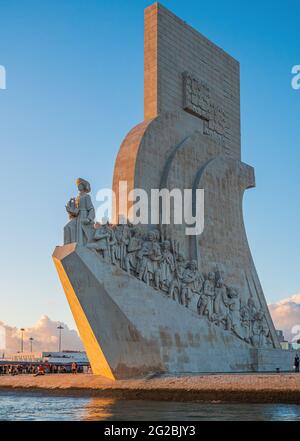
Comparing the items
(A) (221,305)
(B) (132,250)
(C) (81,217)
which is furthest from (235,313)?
(C) (81,217)

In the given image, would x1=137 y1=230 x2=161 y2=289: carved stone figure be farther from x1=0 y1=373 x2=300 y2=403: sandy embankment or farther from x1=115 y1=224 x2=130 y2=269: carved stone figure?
x1=0 y1=373 x2=300 y2=403: sandy embankment

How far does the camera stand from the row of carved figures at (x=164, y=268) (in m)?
15.4

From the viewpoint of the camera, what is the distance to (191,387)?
13.7 metres

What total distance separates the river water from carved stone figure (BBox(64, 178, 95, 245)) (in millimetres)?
3655

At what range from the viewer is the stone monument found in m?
15.3

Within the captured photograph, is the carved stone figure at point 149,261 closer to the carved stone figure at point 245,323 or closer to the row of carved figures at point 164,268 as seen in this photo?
the row of carved figures at point 164,268

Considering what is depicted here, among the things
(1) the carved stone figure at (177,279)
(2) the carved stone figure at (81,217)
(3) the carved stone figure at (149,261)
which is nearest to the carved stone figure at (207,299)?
(1) the carved stone figure at (177,279)

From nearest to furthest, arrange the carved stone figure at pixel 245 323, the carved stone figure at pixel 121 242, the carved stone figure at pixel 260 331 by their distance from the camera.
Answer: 1. the carved stone figure at pixel 121 242
2. the carved stone figure at pixel 245 323
3. the carved stone figure at pixel 260 331

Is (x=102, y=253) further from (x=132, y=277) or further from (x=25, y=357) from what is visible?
(x=25, y=357)

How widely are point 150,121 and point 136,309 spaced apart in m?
5.72

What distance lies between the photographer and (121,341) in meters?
15.5

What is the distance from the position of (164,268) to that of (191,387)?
4139mm
